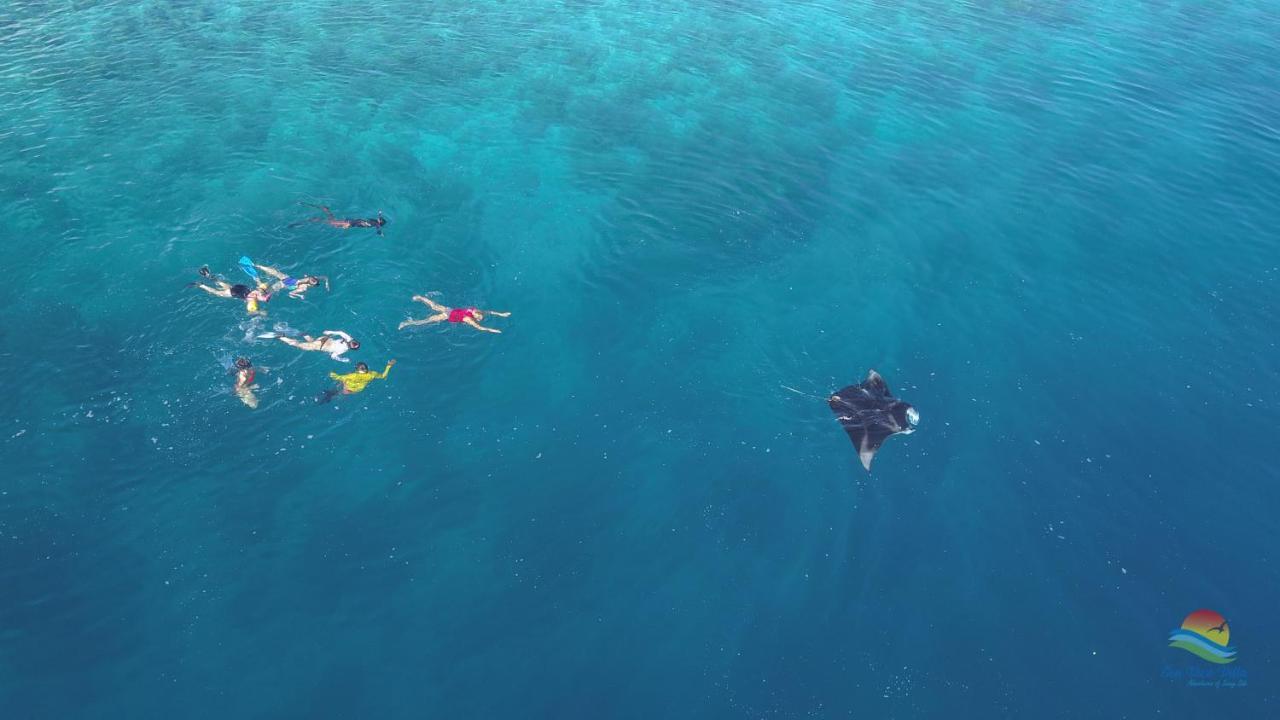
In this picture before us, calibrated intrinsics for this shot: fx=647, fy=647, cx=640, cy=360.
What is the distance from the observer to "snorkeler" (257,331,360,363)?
23500 millimetres

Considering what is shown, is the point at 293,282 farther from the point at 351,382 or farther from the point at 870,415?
the point at 870,415

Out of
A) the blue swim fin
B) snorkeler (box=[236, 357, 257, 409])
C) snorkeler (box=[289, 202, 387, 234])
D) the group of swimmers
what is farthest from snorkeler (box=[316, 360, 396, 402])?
snorkeler (box=[289, 202, 387, 234])

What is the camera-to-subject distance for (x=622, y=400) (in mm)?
23812

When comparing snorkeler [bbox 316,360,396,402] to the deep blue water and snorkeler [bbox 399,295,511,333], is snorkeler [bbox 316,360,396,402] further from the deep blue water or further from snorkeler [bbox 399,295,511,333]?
snorkeler [bbox 399,295,511,333]

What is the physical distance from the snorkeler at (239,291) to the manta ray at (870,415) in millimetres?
21940

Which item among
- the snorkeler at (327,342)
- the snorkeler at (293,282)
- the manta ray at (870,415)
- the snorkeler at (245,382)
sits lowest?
the snorkeler at (245,382)

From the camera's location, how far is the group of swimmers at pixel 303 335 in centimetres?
2253

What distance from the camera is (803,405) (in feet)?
79.0

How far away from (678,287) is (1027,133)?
2724 cm

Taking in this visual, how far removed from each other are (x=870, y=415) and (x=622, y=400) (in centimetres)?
893

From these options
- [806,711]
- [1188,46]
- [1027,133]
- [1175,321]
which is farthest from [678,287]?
[1188,46]

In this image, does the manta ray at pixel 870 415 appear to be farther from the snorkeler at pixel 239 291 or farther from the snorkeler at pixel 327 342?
the snorkeler at pixel 239 291

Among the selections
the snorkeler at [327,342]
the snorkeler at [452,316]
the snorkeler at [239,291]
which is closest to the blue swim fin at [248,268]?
the snorkeler at [239,291]

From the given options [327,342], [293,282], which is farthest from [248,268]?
[327,342]
